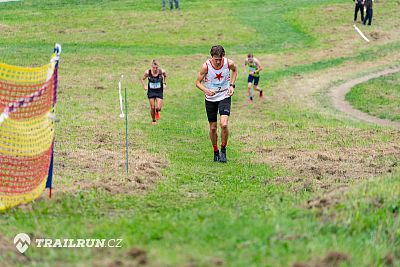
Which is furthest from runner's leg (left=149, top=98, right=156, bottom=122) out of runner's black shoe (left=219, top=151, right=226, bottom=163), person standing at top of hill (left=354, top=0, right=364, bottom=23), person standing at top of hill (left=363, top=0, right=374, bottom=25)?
person standing at top of hill (left=354, top=0, right=364, bottom=23)

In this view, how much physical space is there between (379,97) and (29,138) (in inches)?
762

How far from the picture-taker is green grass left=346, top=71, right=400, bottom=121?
25.4 m

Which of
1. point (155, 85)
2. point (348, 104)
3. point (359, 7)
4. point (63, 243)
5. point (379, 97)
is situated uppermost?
point (63, 243)

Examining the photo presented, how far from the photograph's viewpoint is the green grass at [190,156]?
7543 mm

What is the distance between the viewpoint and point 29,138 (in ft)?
37.2

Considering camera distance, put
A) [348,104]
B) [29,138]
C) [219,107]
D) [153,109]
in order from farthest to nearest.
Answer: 1. [348,104]
2. [153,109]
3. [219,107]
4. [29,138]

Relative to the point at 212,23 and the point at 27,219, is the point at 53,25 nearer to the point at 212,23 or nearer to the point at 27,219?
the point at 212,23

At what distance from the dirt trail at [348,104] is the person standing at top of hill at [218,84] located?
9.20 metres

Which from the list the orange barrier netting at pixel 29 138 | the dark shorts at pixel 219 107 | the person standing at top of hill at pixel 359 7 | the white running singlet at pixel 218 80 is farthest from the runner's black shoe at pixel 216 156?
the person standing at top of hill at pixel 359 7

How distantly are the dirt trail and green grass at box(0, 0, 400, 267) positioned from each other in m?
1.70

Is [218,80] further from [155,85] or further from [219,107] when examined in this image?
[155,85]

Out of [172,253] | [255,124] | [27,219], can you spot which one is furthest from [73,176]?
[255,124]

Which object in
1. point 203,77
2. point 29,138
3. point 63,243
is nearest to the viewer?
point 63,243

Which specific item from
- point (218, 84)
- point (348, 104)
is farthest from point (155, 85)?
point (348, 104)
